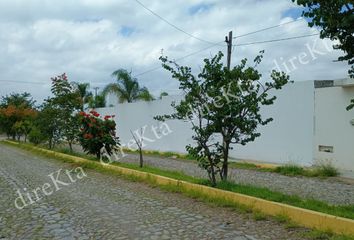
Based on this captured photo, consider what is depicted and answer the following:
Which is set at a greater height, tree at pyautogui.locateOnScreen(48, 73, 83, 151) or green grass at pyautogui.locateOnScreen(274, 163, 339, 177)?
tree at pyautogui.locateOnScreen(48, 73, 83, 151)

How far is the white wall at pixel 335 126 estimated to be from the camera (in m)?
13.7

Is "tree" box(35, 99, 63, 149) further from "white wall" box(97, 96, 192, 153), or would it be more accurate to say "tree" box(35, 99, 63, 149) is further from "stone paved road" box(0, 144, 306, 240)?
"stone paved road" box(0, 144, 306, 240)

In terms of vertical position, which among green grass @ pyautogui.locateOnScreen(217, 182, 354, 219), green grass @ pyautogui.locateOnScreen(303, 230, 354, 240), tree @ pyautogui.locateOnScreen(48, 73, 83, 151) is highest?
tree @ pyautogui.locateOnScreen(48, 73, 83, 151)

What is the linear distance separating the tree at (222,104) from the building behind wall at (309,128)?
5568mm

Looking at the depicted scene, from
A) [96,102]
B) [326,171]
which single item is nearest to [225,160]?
[326,171]

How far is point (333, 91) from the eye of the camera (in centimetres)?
1424

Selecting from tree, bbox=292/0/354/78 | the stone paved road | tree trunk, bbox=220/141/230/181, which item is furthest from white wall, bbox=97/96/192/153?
tree, bbox=292/0/354/78

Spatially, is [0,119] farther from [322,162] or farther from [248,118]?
[248,118]

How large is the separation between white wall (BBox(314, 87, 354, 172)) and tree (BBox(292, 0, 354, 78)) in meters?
8.05

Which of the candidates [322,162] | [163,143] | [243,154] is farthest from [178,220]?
[163,143]

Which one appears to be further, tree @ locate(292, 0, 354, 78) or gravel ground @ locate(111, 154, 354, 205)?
gravel ground @ locate(111, 154, 354, 205)

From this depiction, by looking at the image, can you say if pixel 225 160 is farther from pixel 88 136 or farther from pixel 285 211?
pixel 88 136

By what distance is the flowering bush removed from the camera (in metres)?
16.7

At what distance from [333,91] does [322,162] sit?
233 centimetres
